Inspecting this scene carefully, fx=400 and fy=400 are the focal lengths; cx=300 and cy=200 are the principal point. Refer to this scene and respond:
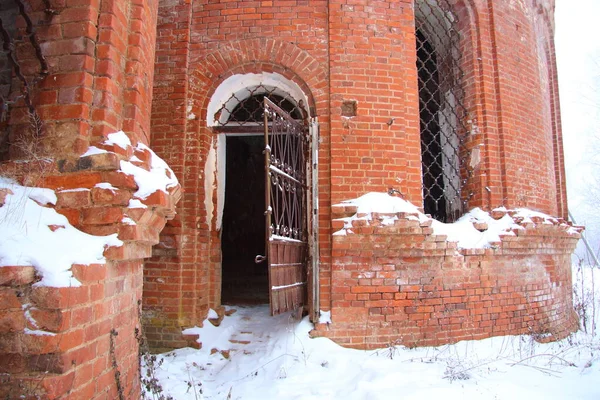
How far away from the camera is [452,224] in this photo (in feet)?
16.3

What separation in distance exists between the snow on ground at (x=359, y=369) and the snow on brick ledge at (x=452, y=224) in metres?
1.16

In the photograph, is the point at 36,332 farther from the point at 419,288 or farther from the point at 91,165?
the point at 419,288

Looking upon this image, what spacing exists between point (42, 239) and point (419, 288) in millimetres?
3655

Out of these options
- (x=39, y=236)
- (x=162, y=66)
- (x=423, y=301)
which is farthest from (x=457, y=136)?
(x=39, y=236)

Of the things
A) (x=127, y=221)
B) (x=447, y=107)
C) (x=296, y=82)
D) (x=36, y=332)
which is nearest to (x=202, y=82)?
(x=296, y=82)

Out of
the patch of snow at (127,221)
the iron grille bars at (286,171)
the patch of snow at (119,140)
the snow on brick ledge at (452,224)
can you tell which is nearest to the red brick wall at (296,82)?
the snow on brick ledge at (452,224)

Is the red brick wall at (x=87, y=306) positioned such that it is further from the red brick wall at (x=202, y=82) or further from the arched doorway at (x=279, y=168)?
the red brick wall at (x=202, y=82)

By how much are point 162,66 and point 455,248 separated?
408 centimetres

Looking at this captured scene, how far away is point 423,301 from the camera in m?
4.42

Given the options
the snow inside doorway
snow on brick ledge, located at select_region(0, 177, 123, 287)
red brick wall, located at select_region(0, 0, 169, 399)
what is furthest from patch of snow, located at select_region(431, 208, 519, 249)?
snow on brick ledge, located at select_region(0, 177, 123, 287)

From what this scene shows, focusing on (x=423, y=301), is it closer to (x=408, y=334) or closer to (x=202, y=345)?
(x=408, y=334)

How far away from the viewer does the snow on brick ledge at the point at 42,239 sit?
6.09 ft

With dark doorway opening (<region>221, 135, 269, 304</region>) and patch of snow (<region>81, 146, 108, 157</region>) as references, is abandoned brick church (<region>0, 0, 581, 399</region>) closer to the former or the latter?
patch of snow (<region>81, 146, 108, 157</region>)

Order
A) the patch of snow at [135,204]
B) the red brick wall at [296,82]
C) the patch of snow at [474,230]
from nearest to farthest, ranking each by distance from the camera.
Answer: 1. the patch of snow at [135,204]
2. the red brick wall at [296,82]
3. the patch of snow at [474,230]
